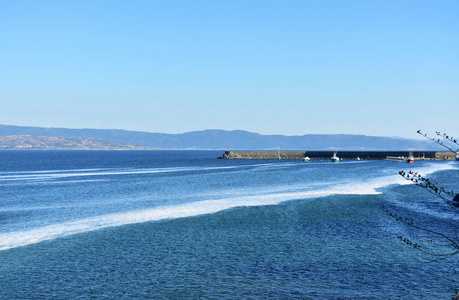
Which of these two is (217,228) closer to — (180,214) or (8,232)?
(180,214)

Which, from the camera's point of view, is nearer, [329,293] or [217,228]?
[329,293]

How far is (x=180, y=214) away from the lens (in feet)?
142

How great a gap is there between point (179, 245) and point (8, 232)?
1379 cm

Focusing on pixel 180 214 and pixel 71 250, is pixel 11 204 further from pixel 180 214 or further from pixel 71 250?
pixel 71 250

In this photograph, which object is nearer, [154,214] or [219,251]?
[219,251]

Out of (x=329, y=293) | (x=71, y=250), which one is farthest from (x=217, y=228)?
(x=329, y=293)

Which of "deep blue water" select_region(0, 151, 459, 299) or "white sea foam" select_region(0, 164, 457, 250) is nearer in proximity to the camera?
"deep blue water" select_region(0, 151, 459, 299)

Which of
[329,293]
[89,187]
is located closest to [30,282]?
[329,293]

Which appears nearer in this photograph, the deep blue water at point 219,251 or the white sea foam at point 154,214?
the deep blue water at point 219,251

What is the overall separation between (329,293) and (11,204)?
42.5 metres

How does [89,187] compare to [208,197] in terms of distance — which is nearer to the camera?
[208,197]

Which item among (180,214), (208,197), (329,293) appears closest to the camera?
(329,293)

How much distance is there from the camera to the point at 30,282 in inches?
867

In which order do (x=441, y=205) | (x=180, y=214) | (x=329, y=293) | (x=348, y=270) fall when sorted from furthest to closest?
(x=441, y=205) → (x=180, y=214) → (x=348, y=270) → (x=329, y=293)
